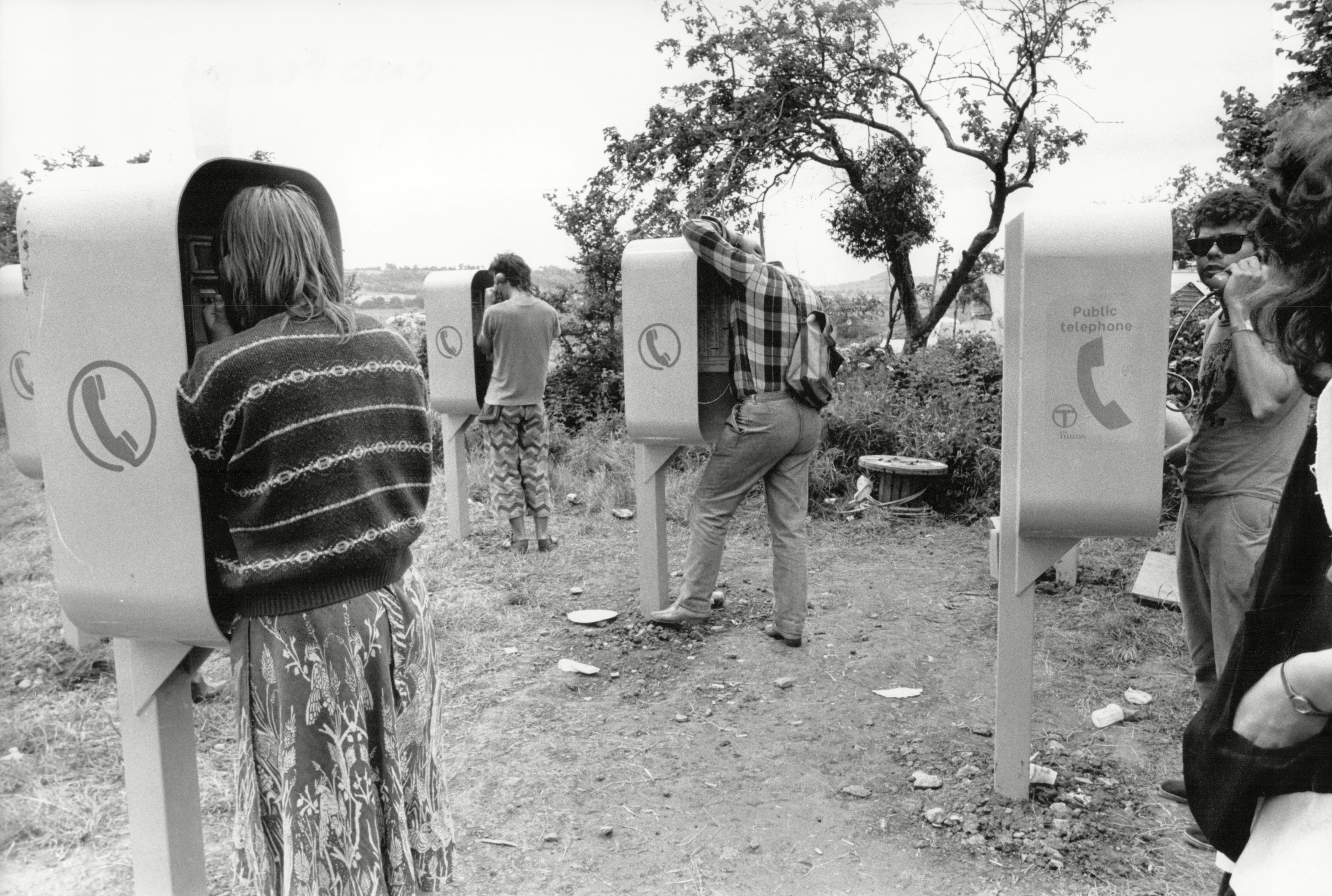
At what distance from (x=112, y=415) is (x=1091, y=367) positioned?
234 cm

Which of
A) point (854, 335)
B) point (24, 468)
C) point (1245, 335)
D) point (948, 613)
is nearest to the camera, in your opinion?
point (1245, 335)

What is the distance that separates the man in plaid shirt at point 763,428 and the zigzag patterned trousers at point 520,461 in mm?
1792

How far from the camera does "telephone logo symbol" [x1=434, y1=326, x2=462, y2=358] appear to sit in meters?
6.30

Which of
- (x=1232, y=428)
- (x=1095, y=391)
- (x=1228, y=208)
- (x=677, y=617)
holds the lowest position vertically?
(x=677, y=617)

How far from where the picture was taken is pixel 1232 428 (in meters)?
2.65

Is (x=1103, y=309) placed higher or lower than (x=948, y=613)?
higher

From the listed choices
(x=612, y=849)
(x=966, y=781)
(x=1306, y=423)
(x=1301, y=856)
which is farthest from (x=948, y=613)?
(x=1301, y=856)

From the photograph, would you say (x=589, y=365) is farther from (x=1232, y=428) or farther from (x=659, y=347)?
(x=1232, y=428)

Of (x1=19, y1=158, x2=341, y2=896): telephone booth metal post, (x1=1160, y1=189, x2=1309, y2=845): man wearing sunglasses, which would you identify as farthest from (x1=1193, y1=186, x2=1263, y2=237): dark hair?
(x1=19, y1=158, x2=341, y2=896): telephone booth metal post

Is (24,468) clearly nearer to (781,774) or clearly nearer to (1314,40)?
(781,774)

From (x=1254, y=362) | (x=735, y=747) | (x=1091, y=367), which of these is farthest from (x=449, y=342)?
(x=1254, y=362)

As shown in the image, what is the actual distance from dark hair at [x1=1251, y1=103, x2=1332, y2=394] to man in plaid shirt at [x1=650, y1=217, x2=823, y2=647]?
3.00 meters

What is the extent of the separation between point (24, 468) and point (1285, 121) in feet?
16.1

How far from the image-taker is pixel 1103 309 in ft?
8.48
